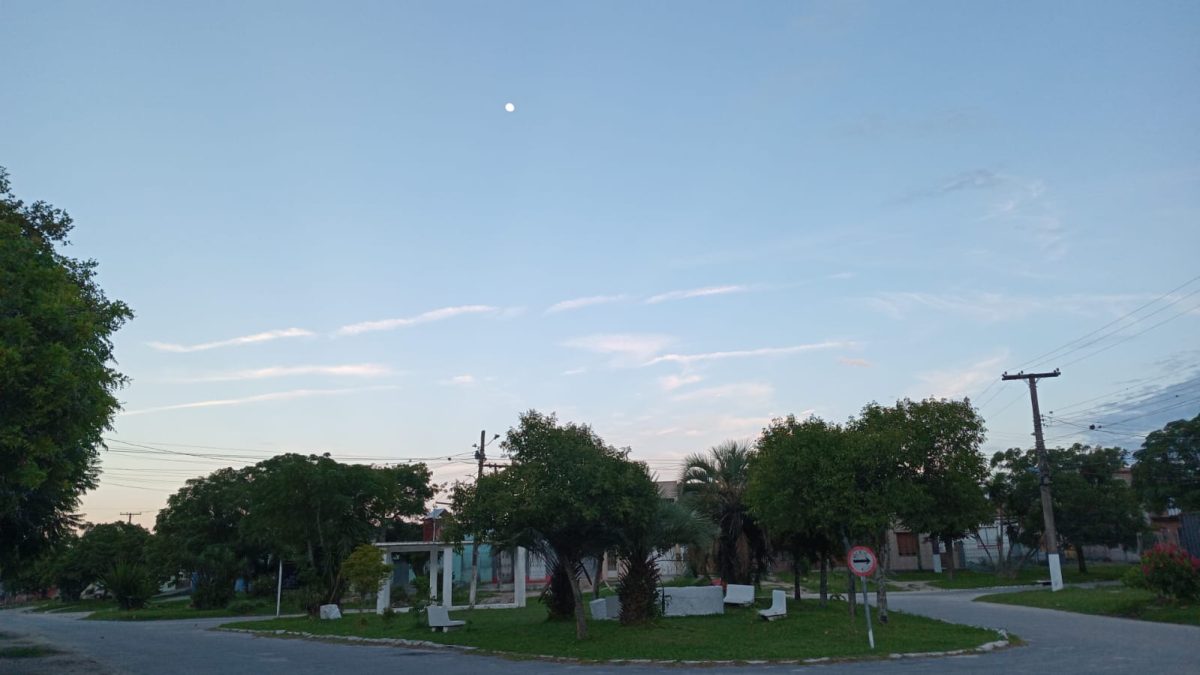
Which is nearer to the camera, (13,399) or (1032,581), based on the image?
(13,399)

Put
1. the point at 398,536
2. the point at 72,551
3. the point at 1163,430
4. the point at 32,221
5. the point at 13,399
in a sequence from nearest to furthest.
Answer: the point at 13,399
the point at 32,221
the point at 1163,430
the point at 398,536
the point at 72,551

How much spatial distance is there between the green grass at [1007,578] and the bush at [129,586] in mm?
53680

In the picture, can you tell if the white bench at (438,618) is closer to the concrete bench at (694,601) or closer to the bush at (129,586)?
the concrete bench at (694,601)

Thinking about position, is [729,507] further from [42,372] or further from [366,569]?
[42,372]

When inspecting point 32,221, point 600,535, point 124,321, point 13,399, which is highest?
point 32,221

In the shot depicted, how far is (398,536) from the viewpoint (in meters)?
64.9

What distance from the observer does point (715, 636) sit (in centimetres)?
2319

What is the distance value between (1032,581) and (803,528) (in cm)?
3751

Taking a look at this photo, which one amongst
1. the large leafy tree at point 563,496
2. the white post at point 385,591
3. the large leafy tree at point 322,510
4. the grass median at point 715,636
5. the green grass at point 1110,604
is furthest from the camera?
the large leafy tree at point 322,510

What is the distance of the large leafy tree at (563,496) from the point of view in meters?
22.1

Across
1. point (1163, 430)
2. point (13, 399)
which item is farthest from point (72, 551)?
point (1163, 430)

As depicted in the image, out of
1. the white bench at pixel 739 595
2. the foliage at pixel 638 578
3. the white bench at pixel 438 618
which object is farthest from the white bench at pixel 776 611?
the white bench at pixel 438 618

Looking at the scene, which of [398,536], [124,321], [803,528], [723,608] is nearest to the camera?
[124,321]

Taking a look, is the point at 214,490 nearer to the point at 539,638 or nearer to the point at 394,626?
the point at 394,626
